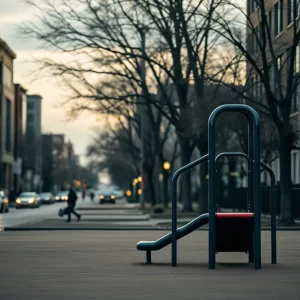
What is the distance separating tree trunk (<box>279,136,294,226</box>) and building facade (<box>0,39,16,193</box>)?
268 ft

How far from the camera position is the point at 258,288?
13398 mm

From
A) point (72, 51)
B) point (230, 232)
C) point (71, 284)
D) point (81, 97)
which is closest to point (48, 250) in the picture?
point (230, 232)

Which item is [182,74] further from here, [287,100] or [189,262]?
[189,262]

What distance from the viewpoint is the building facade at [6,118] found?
117 metres

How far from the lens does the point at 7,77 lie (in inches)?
4833

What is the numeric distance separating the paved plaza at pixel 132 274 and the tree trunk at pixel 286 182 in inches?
500

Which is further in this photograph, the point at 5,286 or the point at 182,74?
the point at 182,74

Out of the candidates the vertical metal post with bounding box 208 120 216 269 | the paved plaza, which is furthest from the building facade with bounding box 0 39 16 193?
the vertical metal post with bounding box 208 120 216 269

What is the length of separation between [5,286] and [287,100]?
2367cm

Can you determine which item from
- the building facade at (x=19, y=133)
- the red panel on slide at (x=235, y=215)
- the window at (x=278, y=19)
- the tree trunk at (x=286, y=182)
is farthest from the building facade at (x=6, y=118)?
the red panel on slide at (x=235, y=215)

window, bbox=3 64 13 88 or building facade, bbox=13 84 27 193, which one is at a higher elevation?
window, bbox=3 64 13 88

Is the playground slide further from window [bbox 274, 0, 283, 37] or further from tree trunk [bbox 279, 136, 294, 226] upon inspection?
window [bbox 274, 0, 283, 37]

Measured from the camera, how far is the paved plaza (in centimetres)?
1272

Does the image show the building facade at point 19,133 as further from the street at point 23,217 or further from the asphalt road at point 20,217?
the asphalt road at point 20,217
